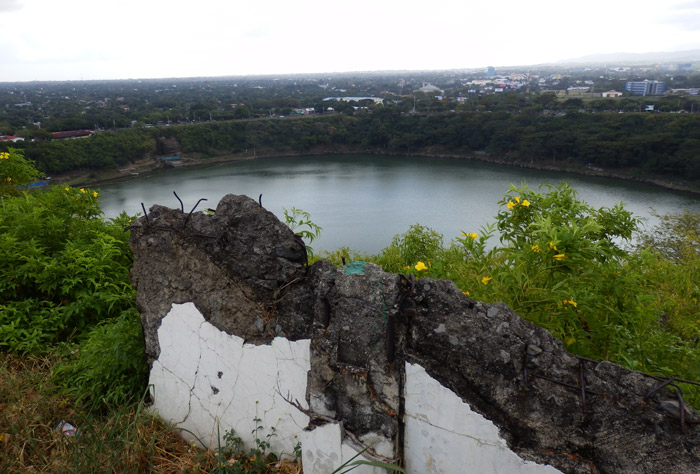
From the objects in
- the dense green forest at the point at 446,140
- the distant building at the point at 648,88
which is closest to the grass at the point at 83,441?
the dense green forest at the point at 446,140

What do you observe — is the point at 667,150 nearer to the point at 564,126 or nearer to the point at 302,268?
the point at 564,126

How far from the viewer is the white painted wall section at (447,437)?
142 centimetres

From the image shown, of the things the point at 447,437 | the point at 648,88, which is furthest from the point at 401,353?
the point at 648,88

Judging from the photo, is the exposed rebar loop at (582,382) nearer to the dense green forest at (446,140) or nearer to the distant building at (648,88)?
the dense green forest at (446,140)

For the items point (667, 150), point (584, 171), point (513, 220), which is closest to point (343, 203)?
point (584, 171)

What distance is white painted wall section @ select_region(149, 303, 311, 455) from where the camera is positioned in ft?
5.84

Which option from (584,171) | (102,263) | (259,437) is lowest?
(584,171)

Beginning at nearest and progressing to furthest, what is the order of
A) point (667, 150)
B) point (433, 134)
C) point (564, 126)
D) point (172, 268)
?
point (172, 268), point (667, 150), point (564, 126), point (433, 134)

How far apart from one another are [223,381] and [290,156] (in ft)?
109

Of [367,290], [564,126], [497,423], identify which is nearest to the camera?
[497,423]

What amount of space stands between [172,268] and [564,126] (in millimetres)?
31328

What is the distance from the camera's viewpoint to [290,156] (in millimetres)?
34406

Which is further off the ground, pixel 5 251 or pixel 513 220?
pixel 513 220

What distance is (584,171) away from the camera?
82.8ft
